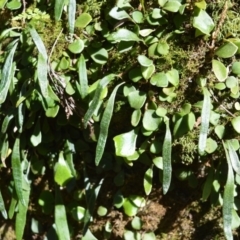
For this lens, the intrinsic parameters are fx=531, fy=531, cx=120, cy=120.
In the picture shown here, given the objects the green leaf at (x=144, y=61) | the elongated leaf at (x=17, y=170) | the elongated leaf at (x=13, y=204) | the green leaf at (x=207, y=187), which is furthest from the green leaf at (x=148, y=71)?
the elongated leaf at (x=13, y=204)

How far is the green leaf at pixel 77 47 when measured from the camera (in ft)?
5.11

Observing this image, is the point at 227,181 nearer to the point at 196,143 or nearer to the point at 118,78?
the point at 196,143

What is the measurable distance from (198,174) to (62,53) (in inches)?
22.3

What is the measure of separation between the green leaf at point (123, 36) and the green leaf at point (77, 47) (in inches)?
4.5

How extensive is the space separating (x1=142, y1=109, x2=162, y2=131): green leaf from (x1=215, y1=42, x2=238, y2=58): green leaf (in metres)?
0.25

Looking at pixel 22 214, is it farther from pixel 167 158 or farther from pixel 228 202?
pixel 228 202

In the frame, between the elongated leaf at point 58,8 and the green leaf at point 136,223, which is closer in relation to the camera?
the elongated leaf at point 58,8

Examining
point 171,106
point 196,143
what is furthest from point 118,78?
point 196,143

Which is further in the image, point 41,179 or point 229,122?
point 41,179

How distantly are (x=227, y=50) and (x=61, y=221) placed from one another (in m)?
0.76

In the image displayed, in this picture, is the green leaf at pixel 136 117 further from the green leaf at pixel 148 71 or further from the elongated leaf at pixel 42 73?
the elongated leaf at pixel 42 73

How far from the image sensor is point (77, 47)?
1.56 meters

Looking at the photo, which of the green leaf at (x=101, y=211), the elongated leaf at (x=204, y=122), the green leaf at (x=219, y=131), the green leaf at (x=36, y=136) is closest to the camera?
the elongated leaf at (x=204, y=122)

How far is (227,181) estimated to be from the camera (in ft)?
4.89
